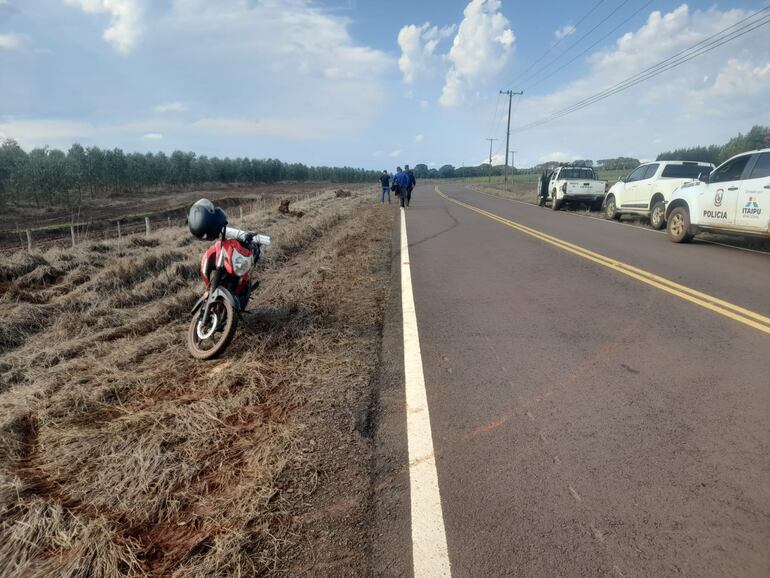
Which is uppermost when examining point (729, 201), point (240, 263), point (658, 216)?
point (729, 201)

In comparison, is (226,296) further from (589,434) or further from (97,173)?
(97,173)

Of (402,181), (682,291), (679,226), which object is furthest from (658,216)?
(402,181)

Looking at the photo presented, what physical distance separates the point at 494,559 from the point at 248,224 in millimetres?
15200

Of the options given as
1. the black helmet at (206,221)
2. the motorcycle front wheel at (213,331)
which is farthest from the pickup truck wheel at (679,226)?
the motorcycle front wheel at (213,331)

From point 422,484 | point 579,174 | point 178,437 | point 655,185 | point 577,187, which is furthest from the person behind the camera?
point 579,174

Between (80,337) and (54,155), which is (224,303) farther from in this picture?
(54,155)

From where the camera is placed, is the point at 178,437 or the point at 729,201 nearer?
the point at 178,437

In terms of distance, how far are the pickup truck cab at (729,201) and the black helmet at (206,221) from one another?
9.32 meters

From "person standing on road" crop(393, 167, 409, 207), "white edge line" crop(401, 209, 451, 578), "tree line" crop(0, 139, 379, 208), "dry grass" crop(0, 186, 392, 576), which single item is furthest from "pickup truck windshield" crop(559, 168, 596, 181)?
"tree line" crop(0, 139, 379, 208)

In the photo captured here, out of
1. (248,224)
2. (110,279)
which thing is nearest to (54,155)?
(248,224)

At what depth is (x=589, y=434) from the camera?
3027 millimetres

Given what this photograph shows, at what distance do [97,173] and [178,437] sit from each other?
2618 inches

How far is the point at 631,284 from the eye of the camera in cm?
675

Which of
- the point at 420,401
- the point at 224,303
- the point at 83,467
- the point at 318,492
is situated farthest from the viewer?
the point at 224,303
